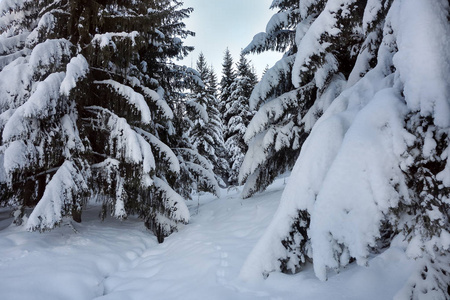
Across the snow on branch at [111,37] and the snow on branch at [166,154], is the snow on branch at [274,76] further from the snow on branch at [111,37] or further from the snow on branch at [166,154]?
the snow on branch at [111,37]

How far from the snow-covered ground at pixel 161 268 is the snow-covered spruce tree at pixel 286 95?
55.5 inches

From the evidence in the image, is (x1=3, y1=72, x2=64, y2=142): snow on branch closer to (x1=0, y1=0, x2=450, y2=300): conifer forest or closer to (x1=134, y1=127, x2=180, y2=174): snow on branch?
(x1=0, y1=0, x2=450, y2=300): conifer forest

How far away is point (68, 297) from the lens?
3.32 metres

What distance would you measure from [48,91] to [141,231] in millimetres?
4059

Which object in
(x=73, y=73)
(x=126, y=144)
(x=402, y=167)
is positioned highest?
(x=73, y=73)

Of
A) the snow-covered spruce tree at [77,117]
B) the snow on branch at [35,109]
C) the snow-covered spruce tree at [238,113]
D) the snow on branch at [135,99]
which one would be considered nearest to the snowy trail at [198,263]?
the snow-covered spruce tree at [77,117]

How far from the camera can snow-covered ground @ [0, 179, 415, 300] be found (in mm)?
2703

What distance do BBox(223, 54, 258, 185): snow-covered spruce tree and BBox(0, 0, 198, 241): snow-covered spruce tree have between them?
16.8m

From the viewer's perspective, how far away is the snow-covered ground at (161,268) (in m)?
2.70

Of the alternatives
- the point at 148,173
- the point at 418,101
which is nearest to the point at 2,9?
the point at 148,173

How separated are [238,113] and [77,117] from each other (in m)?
19.4

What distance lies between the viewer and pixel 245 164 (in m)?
7.37

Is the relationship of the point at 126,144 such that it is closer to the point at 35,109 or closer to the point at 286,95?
the point at 35,109

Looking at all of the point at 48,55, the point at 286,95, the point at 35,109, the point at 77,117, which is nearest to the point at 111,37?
Answer: the point at 48,55
